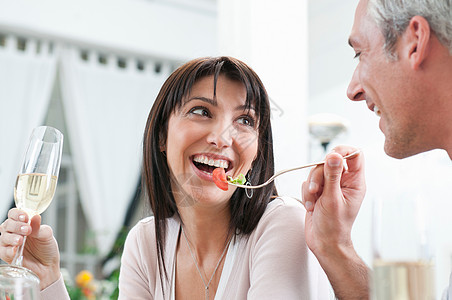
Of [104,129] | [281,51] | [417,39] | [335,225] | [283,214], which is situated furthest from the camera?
[104,129]

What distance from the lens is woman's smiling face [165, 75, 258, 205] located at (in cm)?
146

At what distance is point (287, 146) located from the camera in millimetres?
3035

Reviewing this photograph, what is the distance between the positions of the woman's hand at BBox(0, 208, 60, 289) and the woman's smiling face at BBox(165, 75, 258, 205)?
36 centimetres

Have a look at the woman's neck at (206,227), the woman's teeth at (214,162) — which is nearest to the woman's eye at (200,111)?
the woman's teeth at (214,162)

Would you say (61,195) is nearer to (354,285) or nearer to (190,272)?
(190,272)

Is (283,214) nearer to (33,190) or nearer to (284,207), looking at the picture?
(284,207)

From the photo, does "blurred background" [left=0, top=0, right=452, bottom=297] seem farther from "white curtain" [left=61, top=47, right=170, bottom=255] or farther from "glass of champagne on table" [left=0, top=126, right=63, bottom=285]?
"glass of champagne on table" [left=0, top=126, right=63, bottom=285]

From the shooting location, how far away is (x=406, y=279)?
26.7 inches

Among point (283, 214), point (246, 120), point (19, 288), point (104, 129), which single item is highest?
point (104, 129)

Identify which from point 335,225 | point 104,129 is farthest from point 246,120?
point 104,129

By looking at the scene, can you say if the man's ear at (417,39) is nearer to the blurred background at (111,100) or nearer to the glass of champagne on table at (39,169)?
the glass of champagne on table at (39,169)

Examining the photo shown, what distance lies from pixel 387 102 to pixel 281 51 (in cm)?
206

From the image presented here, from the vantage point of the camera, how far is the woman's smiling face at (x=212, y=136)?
1.46m

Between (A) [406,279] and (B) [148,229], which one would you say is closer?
(A) [406,279]
